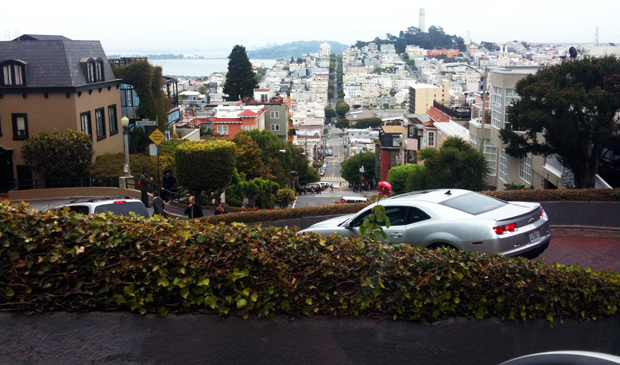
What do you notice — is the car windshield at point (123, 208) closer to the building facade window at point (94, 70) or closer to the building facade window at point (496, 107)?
the building facade window at point (94, 70)

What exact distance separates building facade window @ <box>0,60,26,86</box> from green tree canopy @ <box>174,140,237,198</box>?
992 centimetres

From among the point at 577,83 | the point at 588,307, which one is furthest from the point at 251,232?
the point at 577,83

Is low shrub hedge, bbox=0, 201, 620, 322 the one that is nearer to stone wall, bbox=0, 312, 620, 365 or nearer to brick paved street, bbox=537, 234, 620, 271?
stone wall, bbox=0, 312, 620, 365

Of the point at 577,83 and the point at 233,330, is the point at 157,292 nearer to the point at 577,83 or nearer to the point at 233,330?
the point at 233,330

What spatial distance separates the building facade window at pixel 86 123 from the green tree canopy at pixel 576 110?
20.5 meters

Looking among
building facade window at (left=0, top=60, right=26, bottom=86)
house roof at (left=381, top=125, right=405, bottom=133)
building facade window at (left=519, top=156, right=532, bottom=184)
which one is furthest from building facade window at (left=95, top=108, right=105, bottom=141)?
house roof at (left=381, top=125, right=405, bottom=133)

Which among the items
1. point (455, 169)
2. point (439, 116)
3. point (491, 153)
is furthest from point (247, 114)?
point (455, 169)

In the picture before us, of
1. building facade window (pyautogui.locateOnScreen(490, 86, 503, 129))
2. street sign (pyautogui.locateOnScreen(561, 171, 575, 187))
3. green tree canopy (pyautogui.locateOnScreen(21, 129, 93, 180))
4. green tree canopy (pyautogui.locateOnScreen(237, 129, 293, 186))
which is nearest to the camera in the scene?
street sign (pyautogui.locateOnScreen(561, 171, 575, 187))

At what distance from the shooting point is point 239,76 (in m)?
104

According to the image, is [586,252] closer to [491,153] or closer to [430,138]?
[491,153]

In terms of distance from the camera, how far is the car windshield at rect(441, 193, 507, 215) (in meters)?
9.14

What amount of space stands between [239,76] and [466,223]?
9731cm

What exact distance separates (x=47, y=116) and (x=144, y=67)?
1127 centimetres

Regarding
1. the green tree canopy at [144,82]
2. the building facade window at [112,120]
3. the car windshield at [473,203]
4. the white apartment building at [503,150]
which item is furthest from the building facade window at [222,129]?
the car windshield at [473,203]
